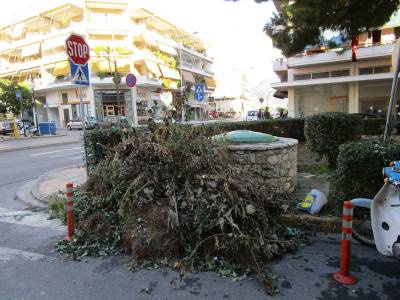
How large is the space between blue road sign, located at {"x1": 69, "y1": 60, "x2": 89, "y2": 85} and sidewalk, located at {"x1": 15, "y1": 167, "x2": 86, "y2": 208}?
247cm

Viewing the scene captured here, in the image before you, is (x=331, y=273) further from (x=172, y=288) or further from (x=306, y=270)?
(x=172, y=288)

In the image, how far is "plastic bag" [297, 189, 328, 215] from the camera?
4657mm

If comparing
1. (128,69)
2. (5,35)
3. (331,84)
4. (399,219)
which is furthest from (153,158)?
(5,35)

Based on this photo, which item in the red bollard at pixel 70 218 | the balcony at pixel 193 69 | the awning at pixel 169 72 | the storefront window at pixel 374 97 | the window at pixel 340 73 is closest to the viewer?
the red bollard at pixel 70 218

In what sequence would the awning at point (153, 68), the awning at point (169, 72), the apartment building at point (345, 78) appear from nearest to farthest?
the apartment building at point (345, 78), the awning at point (153, 68), the awning at point (169, 72)

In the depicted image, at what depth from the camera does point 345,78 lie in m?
29.1

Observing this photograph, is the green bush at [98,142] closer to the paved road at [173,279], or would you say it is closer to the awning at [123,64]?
the paved road at [173,279]

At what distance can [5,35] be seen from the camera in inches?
1781

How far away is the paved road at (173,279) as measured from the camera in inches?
117

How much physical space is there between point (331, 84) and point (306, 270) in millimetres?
31418

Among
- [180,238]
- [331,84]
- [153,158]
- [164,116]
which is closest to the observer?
[180,238]

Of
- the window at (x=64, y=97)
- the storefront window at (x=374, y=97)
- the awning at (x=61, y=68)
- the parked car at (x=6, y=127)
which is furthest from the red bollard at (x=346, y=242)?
the window at (x=64, y=97)

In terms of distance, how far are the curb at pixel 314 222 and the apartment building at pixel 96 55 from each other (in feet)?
99.1

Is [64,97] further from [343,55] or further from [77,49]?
[77,49]
